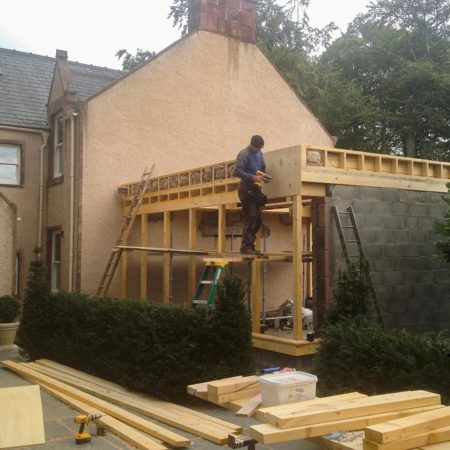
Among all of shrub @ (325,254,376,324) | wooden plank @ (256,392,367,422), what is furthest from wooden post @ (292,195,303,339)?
wooden plank @ (256,392,367,422)

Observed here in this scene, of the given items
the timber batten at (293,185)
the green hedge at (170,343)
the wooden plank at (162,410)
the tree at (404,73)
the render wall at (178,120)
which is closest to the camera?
the wooden plank at (162,410)

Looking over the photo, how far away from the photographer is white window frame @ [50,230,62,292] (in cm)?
1704

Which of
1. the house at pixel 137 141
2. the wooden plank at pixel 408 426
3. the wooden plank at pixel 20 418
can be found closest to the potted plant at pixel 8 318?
the house at pixel 137 141

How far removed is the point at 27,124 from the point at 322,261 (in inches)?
433

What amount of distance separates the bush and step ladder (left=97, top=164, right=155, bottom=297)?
7.03 ft

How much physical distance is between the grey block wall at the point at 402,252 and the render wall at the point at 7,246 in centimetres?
935

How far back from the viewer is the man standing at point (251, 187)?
429 inches

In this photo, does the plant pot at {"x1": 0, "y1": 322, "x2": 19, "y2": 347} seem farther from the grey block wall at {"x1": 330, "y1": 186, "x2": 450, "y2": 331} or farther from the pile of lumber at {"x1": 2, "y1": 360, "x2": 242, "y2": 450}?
the grey block wall at {"x1": 330, "y1": 186, "x2": 450, "y2": 331}

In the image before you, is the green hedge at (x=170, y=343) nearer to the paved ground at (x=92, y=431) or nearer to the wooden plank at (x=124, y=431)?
the paved ground at (x=92, y=431)

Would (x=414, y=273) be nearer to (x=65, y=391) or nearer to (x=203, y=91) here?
(x=65, y=391)

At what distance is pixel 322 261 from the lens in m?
10.6

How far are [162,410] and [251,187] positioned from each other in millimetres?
4417

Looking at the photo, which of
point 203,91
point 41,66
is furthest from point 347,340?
point 41,66

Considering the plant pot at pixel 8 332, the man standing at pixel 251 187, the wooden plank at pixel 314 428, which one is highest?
the man standing at pixel 251 187
